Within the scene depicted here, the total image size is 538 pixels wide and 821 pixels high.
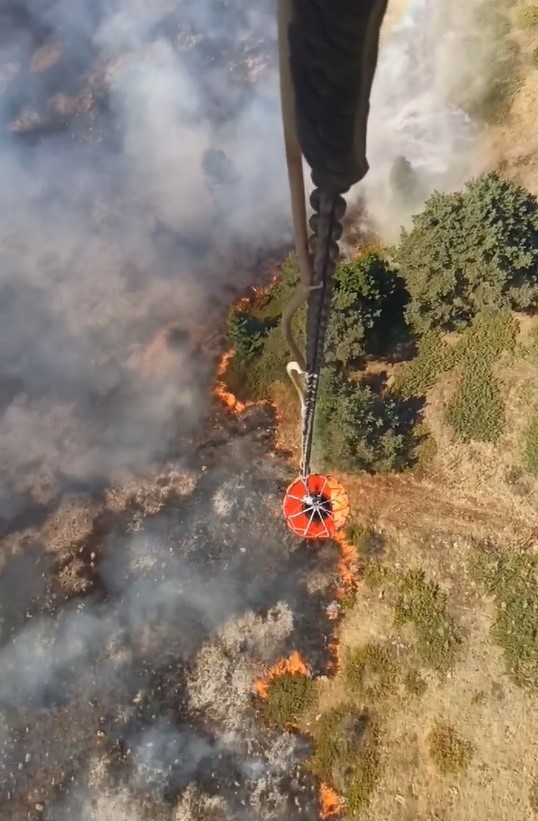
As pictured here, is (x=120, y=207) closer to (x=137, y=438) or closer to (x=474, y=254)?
(x=137, y=438)

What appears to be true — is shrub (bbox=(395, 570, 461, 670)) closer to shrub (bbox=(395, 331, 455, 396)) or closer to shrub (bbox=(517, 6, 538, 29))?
shrub (bbox=(395, 331, 455, 396))

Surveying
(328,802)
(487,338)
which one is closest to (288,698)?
(328,802)

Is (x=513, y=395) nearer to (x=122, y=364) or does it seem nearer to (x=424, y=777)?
(x=424, y=777)

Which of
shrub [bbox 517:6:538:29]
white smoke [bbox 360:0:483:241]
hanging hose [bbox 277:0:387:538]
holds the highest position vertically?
shrub [bbox 517:6:538:29]

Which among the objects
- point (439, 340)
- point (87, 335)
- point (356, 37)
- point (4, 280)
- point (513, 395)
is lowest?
point (356, 37)

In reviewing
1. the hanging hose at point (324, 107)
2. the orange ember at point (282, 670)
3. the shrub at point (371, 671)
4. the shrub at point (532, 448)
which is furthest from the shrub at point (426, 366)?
the hanging hose at point (324, 107)

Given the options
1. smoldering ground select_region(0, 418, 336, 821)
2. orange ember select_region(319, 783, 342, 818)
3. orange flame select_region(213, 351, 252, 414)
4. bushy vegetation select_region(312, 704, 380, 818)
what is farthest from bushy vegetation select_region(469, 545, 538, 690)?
orange flame select_region(213, 351, 252, 414)

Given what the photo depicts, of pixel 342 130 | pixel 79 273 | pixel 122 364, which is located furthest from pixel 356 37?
pixel 79 273

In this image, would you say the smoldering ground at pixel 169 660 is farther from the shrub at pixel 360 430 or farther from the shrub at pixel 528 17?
the shrub at pixel 528 17
